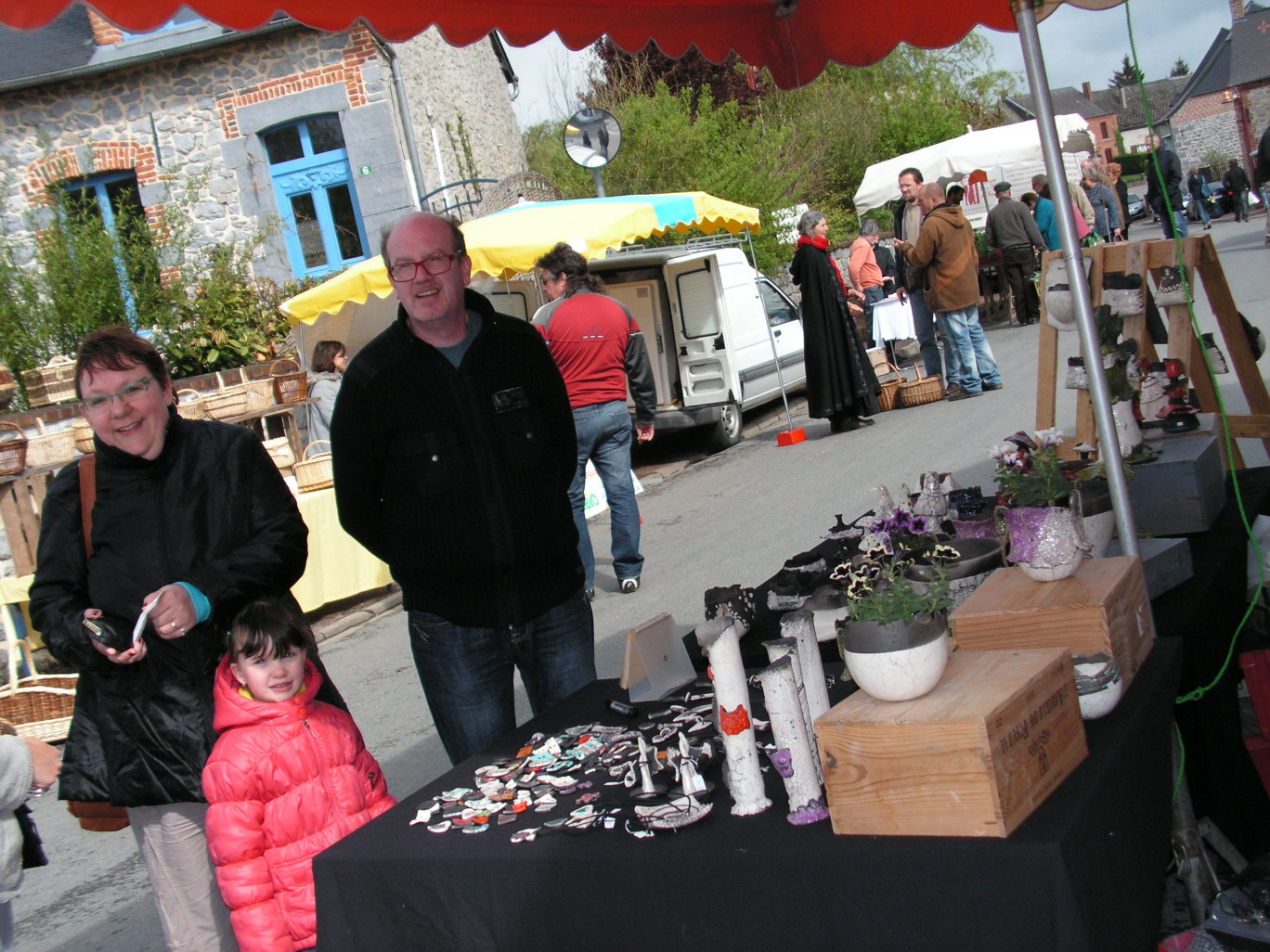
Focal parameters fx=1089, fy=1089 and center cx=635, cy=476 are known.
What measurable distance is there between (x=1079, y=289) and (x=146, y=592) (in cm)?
238

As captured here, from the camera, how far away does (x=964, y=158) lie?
56.0ft

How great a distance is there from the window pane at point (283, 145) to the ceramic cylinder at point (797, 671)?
47.6 feet

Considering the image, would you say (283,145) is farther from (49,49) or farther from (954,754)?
(954,754)

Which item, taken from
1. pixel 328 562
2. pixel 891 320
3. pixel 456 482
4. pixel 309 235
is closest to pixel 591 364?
pixel 328 562

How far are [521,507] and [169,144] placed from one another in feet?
46.1

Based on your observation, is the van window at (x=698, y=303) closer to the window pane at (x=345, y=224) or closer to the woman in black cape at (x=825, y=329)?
the woman in black cape at (x=825, y=329)

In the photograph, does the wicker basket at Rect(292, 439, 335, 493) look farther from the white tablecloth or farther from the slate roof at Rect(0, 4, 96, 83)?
the slate roof at Rect(0, 4, 96, 83)

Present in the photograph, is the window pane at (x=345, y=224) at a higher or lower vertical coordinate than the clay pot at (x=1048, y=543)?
higher

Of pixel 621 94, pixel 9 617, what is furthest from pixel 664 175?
pixel 9 617

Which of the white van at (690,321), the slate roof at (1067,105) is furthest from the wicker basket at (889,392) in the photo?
the slate roof at (1067,105)

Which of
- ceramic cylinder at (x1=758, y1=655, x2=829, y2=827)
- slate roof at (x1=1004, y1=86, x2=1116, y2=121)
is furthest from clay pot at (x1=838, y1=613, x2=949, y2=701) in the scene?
slate roof at (x1=1004, y1=86, x2=1116, y2=121)

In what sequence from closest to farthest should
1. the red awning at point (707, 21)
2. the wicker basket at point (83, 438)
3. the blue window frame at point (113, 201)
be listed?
the red awning at point (707, 21) → the wicker basket at point (83, 438) → the blue window frame at point (113, 201)

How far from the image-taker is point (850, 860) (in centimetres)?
166

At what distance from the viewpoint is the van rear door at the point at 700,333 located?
11117mm
